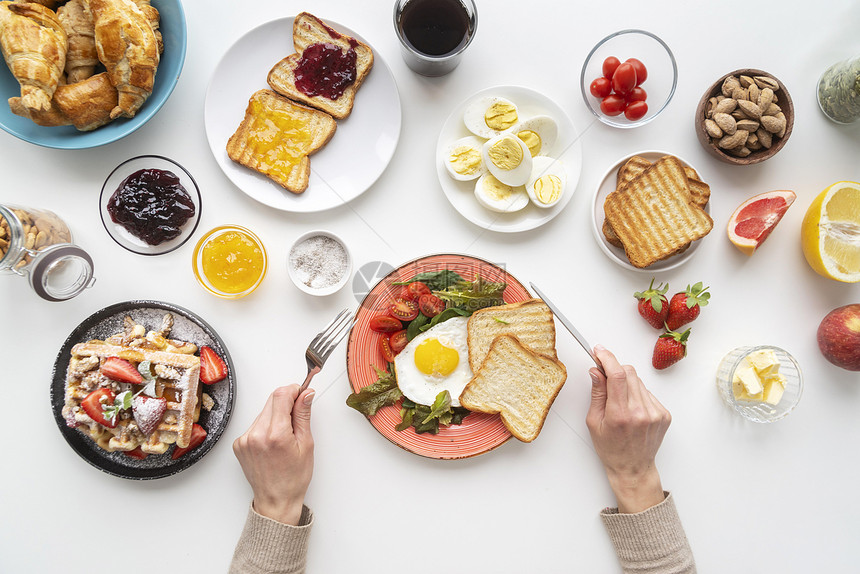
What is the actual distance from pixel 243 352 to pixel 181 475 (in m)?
0.59

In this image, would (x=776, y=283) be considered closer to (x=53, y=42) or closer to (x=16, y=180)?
(x=53, y=42)

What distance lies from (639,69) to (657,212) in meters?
0.58

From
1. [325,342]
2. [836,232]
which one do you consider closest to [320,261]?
[325,342]

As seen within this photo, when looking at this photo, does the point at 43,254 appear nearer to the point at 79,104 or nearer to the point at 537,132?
the point at 79,104

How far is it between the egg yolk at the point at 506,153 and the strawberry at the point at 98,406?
1713 mm

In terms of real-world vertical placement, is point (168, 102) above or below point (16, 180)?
above

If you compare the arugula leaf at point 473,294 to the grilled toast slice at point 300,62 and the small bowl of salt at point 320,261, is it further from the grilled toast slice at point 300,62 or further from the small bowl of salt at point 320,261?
the grilled toast slice at point 300,62

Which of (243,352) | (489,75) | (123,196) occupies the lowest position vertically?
(243,352)

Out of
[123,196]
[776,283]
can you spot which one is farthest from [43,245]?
[776,283]

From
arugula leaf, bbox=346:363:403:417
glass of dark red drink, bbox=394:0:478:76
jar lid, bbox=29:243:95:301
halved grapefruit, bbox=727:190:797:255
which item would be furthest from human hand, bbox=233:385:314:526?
halved grapefruit, bbox=727:190:797:255

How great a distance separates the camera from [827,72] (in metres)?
2.10

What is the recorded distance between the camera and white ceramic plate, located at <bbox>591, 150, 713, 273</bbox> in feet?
6.66

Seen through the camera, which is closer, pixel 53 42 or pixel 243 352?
pixel 53 42

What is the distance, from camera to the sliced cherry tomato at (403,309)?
6.41 ft
